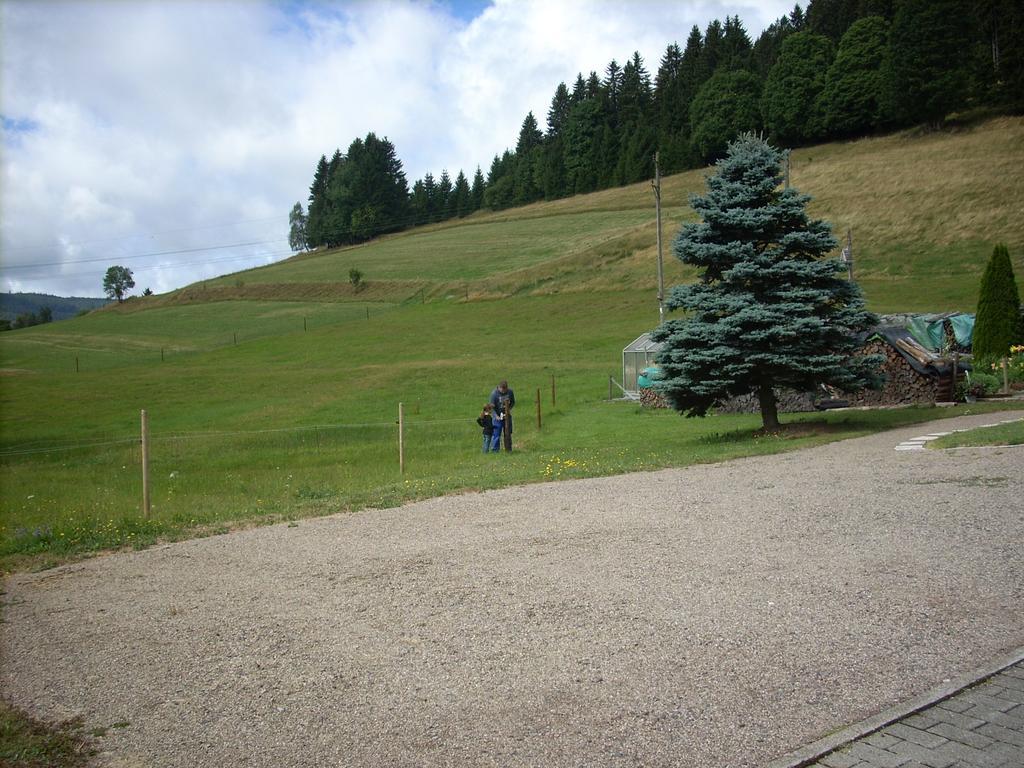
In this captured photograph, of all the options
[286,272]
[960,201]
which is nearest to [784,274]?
[960,201]

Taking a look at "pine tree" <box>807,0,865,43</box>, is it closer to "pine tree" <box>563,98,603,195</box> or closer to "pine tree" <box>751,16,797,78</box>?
"pine tree" <box>751,16,797,78</box>

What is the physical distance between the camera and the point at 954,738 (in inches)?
173

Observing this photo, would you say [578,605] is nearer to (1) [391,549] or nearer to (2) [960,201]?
(1) [391,549]

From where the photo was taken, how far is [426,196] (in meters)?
141

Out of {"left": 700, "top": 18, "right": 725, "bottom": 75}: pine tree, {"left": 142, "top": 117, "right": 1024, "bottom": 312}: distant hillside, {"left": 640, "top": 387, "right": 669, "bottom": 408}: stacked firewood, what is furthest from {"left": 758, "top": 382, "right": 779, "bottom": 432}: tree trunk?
{"left": 700, "top": 18, "right": 725, "bottom": 75}: pine tree

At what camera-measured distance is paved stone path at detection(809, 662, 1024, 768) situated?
4.20 meters

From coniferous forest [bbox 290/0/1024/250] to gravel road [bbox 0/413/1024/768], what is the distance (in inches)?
2355

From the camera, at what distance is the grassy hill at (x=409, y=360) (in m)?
15.5

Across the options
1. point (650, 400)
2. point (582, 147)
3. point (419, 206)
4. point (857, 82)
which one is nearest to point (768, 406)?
point (650, 400)

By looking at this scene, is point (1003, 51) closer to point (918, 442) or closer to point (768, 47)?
point (768, 47)

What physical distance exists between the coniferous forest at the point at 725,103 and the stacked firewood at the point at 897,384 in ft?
140

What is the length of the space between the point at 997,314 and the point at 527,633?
26.9 metres

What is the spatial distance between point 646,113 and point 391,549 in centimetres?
12433

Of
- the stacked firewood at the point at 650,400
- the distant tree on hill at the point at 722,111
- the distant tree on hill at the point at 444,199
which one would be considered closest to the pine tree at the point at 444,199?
the distant tree on hill at the point at 444,199
